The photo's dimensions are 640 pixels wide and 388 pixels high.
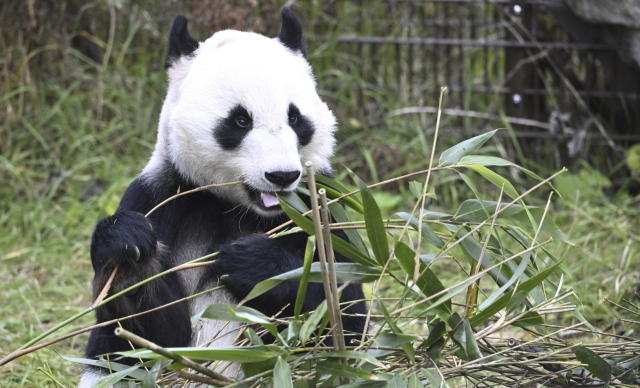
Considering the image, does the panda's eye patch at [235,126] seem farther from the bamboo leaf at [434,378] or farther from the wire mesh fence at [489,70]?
the wire mesh fence at [489,70]

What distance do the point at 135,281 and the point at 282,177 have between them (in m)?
0.62

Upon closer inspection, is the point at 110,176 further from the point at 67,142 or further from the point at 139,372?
the point at 139,372

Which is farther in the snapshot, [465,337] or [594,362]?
[594,362]

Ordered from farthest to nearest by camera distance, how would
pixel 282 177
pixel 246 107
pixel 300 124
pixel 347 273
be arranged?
pixel 300 124
pixel 246 107
pixel 282 177
pixel 347 273

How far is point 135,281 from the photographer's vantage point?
2170 millimetres

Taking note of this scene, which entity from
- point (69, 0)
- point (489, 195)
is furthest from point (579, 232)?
point (69, 0)

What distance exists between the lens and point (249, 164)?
Answer: 85.4 inches

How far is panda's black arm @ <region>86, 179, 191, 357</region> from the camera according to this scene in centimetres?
211

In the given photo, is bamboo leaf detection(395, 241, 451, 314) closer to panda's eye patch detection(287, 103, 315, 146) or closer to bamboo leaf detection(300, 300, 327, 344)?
bamboo leaf detection(300, 300, 327, 344)

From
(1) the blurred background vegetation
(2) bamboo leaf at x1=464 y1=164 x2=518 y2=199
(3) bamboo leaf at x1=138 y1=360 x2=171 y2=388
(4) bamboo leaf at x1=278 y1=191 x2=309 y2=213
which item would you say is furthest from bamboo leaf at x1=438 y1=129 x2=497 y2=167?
(1) the blurred background vegetation

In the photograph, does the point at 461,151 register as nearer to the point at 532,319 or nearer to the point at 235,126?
the point at 532,319

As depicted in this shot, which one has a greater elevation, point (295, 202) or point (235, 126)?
point (235, 126)

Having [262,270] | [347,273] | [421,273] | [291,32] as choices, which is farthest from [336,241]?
[291,32]

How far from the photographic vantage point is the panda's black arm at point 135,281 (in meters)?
2.11
